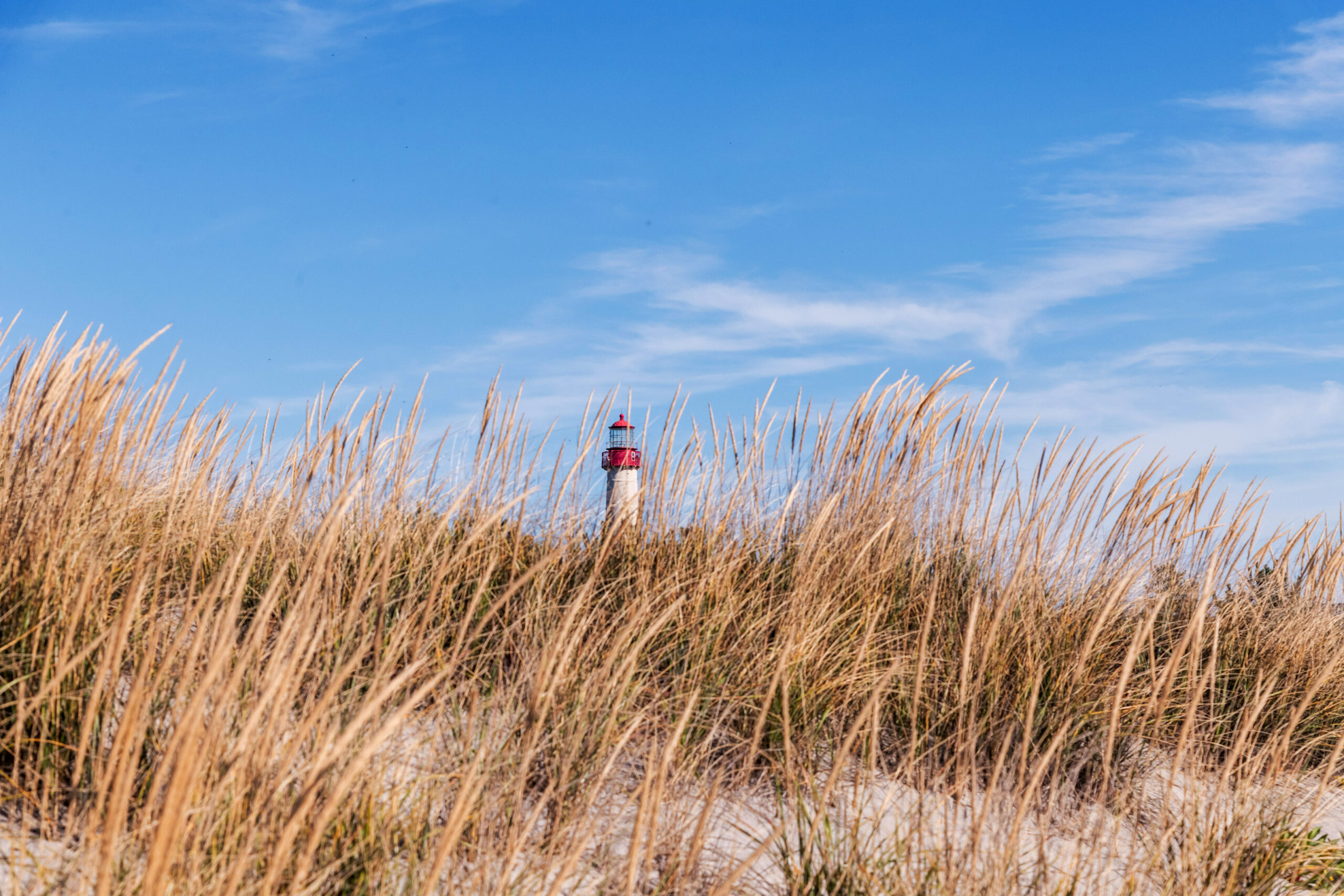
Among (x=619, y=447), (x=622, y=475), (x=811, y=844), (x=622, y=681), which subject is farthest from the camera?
(x=619, y=447)

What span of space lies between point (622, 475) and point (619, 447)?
1922 mm

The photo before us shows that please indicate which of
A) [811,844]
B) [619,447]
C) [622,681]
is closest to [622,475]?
[619,447]

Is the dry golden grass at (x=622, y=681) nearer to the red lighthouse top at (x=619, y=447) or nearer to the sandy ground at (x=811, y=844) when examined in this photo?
the sandy ground at (x=811, y=844)

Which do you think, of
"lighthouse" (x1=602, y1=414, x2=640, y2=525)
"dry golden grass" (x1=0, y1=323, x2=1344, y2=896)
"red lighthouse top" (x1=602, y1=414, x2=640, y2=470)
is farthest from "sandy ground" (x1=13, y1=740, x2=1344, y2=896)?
"red lighthouse top" (x1=602, y1=414, x2=640, y2=470)

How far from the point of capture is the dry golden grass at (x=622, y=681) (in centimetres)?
164

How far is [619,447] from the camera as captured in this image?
10828 millimetres

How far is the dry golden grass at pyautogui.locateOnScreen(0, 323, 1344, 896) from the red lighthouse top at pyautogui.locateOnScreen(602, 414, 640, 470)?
5.36 meters

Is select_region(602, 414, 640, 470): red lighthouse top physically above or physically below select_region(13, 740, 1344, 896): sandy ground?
above

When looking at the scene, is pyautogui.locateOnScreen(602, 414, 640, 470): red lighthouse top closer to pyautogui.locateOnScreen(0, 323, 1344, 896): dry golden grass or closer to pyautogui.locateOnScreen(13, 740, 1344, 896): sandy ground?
pyautogui.locateOnScreen(0, 323, 1344, 896): dry golden grass

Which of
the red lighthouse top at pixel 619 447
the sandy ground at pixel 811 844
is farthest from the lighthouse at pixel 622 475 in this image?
the sandy ground at pixel 811 844

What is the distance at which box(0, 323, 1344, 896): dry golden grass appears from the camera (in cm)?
164

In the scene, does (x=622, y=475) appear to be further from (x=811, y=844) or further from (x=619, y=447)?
(x=811, y=844)

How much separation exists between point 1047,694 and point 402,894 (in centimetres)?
228

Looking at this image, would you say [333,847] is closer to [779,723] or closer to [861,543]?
[779,723]
